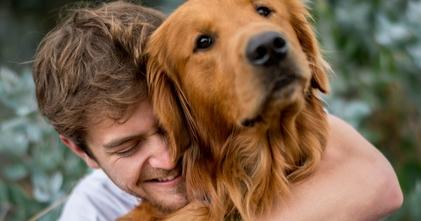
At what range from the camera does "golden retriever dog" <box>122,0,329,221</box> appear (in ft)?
10.8

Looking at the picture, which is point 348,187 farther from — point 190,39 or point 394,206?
point 190,39

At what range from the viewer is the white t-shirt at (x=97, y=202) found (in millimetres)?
3924

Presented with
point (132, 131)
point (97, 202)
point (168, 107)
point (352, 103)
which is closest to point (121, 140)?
point (132, 131)

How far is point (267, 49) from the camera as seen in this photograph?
3002mm

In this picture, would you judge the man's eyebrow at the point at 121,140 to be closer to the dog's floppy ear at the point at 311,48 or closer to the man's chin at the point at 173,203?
the man's chin at the point at 173,203

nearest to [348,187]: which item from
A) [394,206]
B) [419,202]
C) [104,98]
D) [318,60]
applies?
[394,206]

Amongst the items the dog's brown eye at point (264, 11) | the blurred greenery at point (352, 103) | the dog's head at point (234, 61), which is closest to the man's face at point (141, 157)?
the dog's head at point (234, 61)

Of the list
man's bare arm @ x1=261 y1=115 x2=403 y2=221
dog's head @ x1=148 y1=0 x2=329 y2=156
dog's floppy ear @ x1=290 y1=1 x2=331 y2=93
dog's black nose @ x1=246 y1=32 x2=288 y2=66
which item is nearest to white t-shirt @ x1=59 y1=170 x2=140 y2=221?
dog's head @ x1=148 y1=0 x2=329 y2=156

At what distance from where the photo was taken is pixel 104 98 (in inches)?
138

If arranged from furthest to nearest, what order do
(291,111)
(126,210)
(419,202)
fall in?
(419,202)
(126,210)
(291,111)

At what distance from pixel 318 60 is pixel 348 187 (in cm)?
49

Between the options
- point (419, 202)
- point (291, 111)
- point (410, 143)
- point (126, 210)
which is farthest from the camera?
point (410, 143)

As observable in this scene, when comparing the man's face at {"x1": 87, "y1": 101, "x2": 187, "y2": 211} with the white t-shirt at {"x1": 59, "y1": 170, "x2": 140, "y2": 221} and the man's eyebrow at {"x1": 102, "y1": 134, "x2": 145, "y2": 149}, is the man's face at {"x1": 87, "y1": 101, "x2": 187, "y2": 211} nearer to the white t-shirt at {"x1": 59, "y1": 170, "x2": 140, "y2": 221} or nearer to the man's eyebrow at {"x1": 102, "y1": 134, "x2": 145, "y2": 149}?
the man's eyebrow at {"x1": 102, "y1": 134, "x2": 145, "y2": 149}

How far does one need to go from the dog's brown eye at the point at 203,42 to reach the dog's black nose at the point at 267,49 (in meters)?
0.30
